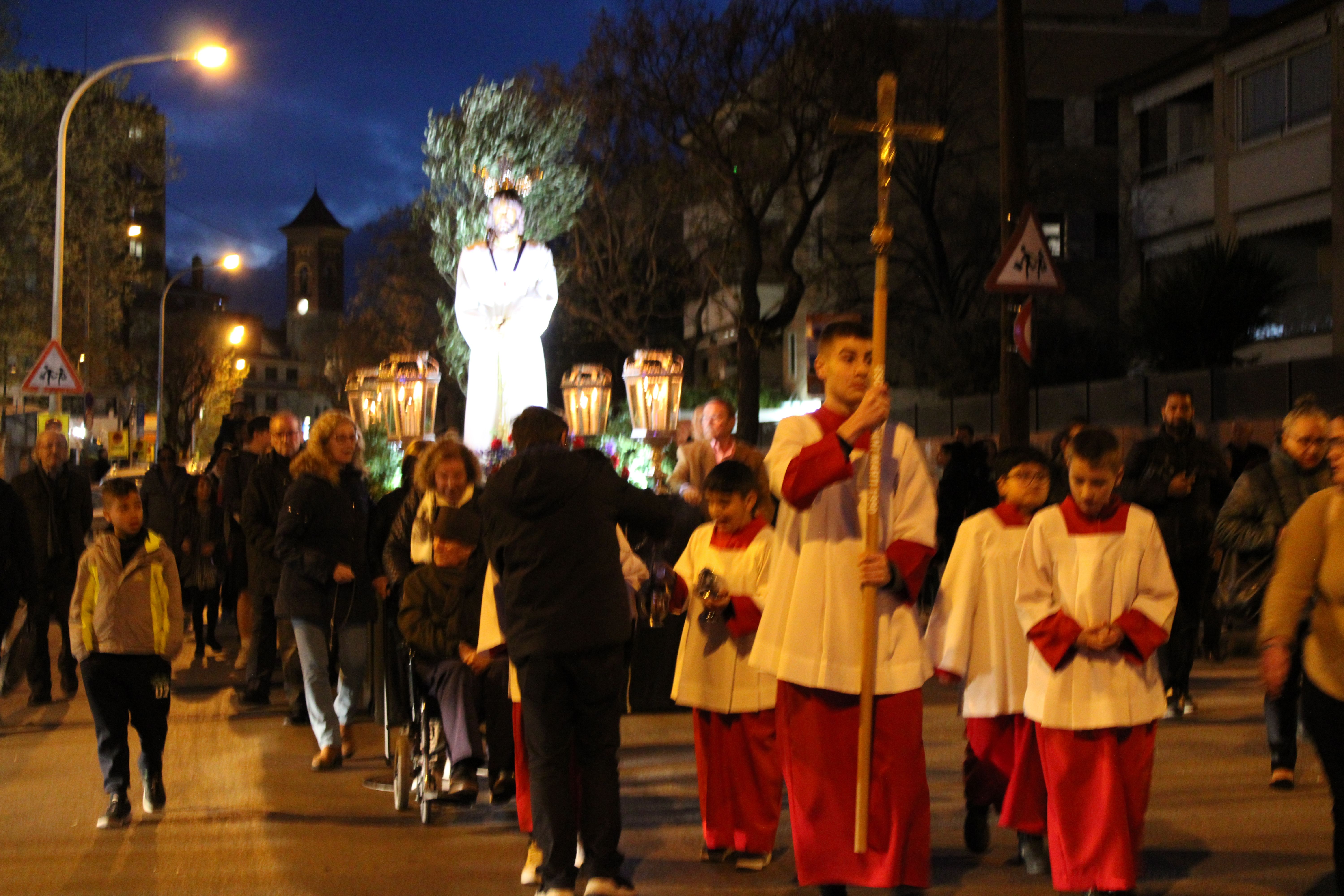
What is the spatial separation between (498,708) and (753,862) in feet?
4.50

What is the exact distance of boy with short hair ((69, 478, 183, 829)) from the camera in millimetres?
7094

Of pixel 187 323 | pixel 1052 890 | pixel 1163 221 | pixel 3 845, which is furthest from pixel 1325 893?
pixel 187 323

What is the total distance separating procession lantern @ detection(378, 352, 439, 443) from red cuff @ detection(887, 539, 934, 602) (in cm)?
1041

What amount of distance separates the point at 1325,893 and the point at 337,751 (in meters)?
5.16

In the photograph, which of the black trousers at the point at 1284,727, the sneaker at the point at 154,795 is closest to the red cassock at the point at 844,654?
the black trousers at the point at 1284,727

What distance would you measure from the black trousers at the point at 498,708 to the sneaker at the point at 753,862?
47.5 inches

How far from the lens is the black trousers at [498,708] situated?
22.1 feet

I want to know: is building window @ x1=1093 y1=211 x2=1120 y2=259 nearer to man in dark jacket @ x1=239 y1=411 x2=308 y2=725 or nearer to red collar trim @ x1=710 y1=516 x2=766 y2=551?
man in dark jacket @ x1=239 y1=411 x2=308 y2=725

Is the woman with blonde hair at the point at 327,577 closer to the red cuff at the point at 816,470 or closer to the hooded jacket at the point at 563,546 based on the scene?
the hooded jacket at the point at 563,546

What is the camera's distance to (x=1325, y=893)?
18.9 feet

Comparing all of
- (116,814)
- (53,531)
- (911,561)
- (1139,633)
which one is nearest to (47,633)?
(53,531)

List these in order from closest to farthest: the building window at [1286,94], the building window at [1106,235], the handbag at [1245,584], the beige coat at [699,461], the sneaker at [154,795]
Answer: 1. the sneaker at [154,795]
2. the handbag at [1245,584]
3. the beige coat at [699,461]
4. the building window at [1286,94]
5. the building window at [1106,235]

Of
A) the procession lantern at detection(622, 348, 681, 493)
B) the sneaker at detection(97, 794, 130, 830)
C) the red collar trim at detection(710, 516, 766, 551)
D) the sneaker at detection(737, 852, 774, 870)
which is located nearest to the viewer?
the sneaker at detection(737, 852, 774, 870)

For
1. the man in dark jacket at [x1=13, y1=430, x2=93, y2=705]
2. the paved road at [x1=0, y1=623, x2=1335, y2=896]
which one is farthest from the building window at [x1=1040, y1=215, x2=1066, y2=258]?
the man in dark jacket at [x1=13, y1=430, x2=93, y2=705]
